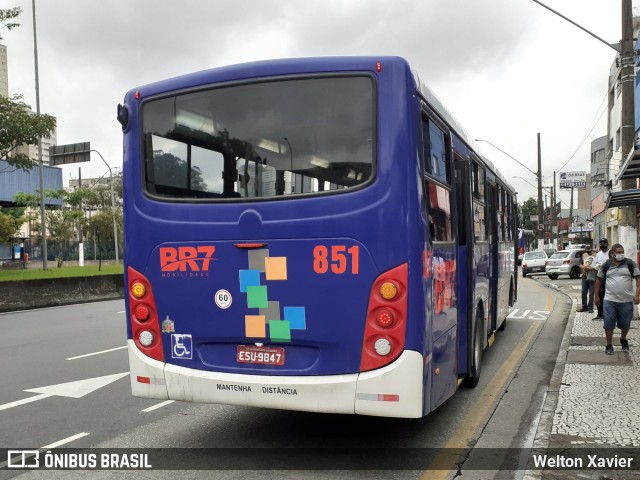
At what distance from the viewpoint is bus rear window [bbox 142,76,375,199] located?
468 centimetres

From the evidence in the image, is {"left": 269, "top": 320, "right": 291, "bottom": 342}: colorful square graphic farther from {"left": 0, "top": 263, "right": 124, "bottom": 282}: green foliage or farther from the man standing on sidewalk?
{"left": 0, "top": 263, "right": 124, "bottom": 282}: green foliage

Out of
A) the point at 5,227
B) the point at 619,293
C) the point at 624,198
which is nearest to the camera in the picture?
the point at 619,293

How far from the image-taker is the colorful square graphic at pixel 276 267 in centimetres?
472

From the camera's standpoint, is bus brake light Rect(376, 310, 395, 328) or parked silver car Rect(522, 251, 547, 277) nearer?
bus brake light Rect(376, 310, 395, 328)

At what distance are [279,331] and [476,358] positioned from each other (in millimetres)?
3661

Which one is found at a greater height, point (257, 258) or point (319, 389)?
point (257, 258)

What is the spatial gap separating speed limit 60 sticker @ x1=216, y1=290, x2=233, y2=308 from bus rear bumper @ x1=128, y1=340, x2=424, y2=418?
0.54 meters

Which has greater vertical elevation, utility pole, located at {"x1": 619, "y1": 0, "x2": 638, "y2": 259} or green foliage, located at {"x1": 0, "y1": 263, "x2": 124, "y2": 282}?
utility pole, located at {"x1": 619, "y1": 0, "x2": 638, "y2": 259}

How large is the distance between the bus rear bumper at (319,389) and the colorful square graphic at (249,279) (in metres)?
0.69

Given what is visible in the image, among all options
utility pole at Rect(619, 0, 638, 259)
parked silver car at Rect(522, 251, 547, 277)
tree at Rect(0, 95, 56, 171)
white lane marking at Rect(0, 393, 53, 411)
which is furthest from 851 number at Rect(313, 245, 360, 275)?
parked silver car at Rect(522, 251, 547, 277)

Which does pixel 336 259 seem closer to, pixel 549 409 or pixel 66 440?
pixel 66 440

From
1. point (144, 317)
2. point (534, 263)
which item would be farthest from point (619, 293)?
point (534, 263)

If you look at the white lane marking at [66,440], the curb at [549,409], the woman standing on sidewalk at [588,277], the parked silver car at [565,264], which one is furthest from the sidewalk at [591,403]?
the parked silver car at [565,264]

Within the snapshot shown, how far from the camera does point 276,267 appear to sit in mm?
4746
